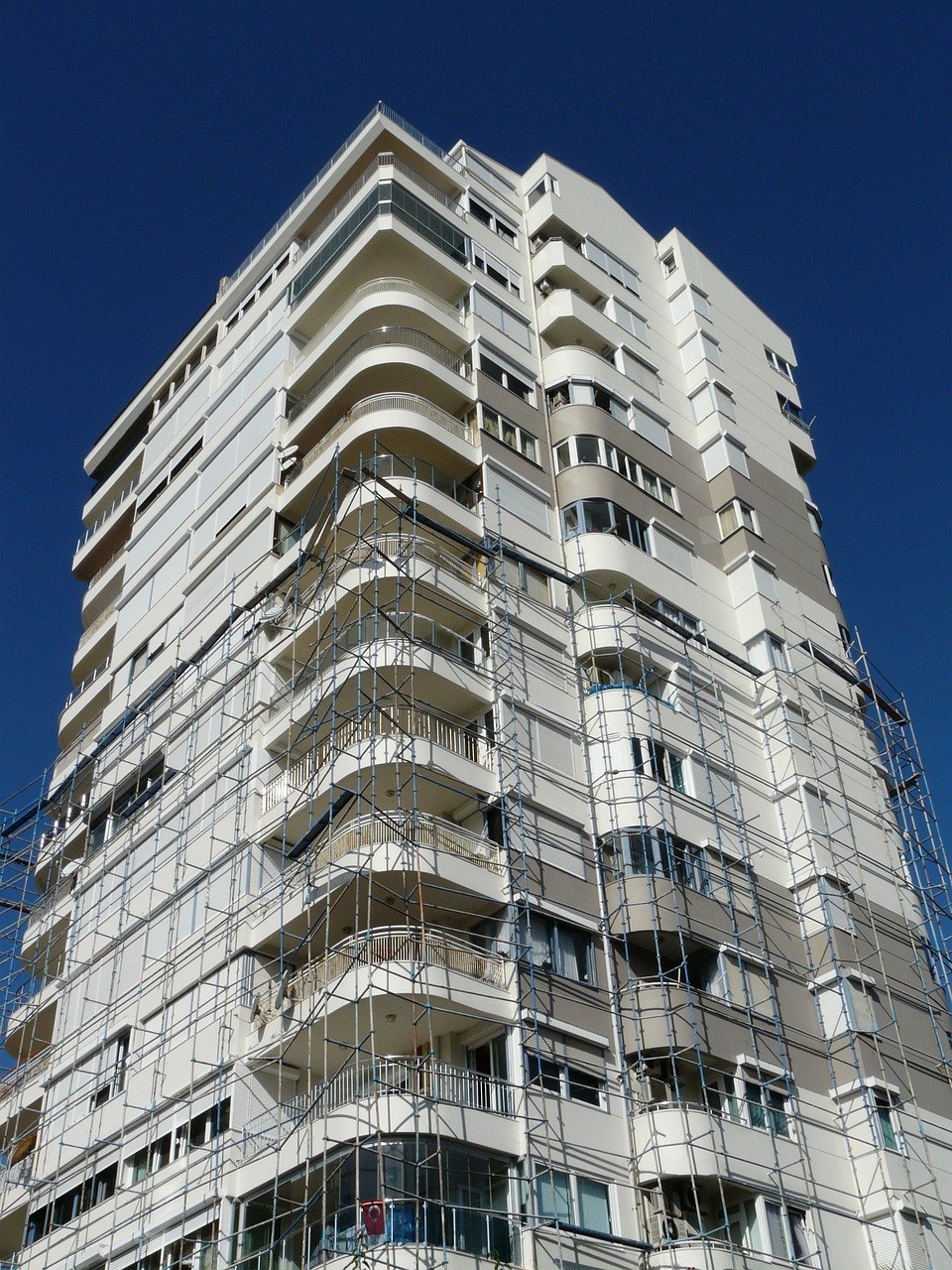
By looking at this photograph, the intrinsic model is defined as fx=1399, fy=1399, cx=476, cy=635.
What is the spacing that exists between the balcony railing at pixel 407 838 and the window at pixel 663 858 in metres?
3.08

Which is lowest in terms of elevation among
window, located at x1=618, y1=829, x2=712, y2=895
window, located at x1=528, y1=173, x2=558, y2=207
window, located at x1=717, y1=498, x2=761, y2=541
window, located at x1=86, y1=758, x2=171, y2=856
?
window, located at x1=618, y1=829, x2=712, y2=895

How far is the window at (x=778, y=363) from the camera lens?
146 feet

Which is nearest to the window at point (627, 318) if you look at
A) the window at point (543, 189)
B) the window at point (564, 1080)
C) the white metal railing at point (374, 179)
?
the window at point (543, 189)

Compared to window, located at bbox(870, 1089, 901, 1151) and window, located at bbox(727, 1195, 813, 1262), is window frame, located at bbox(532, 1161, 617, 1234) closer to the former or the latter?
window, located at bbox(727, 1195, 813, 1262)

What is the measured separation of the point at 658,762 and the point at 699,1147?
27.4ft

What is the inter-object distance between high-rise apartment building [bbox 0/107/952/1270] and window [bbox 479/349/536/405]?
0.29 feet

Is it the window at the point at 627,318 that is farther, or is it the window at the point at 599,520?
the window at the point at 627,318

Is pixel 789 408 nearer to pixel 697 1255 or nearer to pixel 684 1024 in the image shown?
pixel 684 1024

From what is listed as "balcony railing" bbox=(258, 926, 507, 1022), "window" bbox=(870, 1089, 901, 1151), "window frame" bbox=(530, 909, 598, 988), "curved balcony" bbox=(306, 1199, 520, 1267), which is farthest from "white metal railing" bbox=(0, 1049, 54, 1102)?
"window" bbox=(870, 1089, 901, 1151)

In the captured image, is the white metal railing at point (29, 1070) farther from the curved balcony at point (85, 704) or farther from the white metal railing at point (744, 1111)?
the white metal railing at point (744, 1111)

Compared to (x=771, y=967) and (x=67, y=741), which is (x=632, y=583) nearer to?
(x=771, y=967)

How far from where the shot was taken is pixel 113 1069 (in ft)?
93.2

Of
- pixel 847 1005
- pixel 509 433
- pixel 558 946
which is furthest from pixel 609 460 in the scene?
pixel 847 1005

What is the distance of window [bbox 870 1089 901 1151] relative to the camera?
26.3 metres
